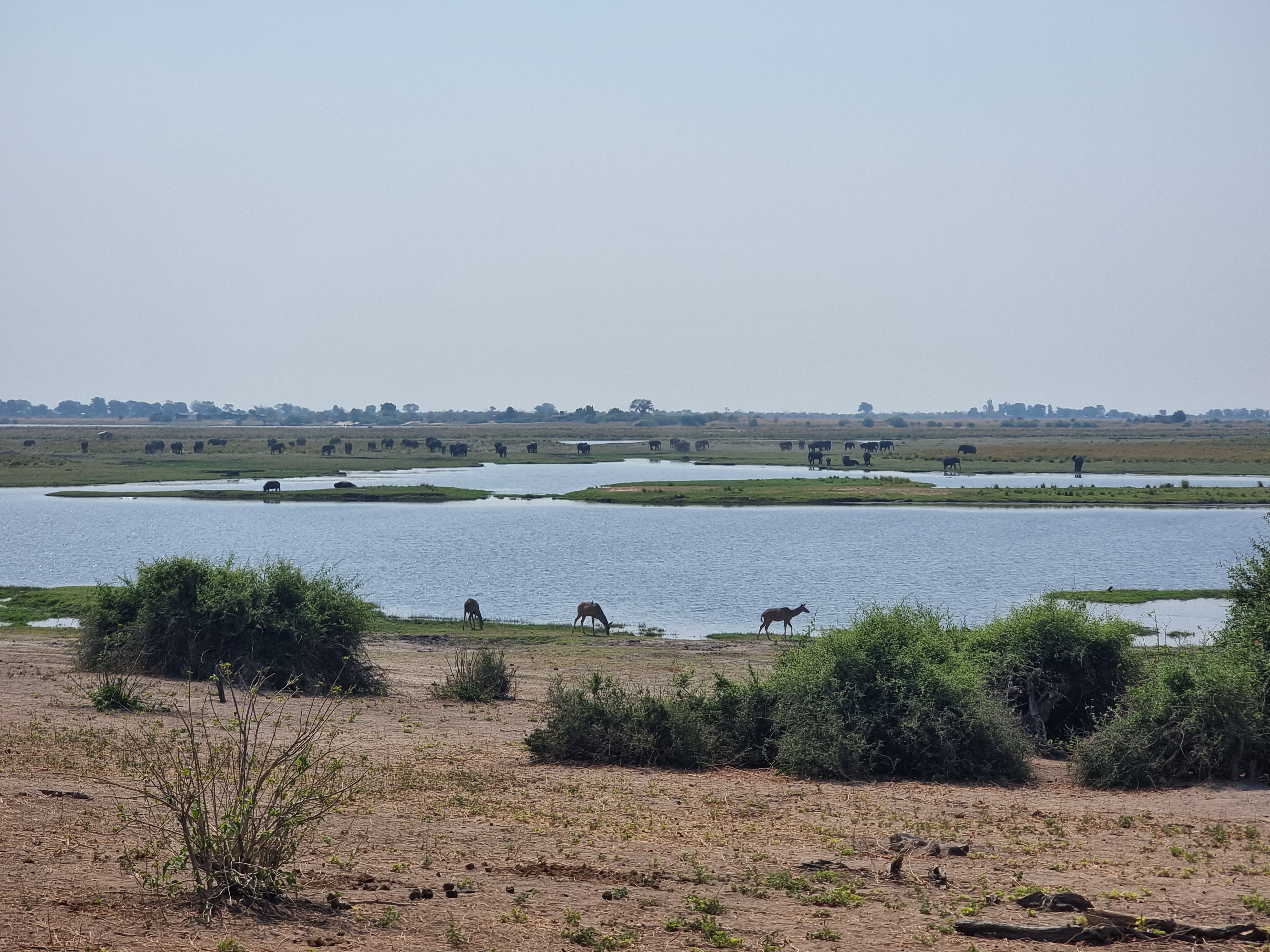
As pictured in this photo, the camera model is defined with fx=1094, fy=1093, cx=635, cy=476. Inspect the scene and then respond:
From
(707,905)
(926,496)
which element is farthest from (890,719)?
(926,496)

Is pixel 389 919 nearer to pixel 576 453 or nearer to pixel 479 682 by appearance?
pixel 479 682

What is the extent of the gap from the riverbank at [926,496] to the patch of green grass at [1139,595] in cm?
2788

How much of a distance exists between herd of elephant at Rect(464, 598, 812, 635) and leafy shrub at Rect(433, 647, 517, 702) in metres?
7.74

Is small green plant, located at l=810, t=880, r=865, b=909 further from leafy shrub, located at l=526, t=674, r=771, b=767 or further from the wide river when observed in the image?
the wide river

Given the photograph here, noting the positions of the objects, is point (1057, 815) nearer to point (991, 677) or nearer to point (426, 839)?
point (991, 677)

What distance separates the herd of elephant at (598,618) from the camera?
2758 centimetres

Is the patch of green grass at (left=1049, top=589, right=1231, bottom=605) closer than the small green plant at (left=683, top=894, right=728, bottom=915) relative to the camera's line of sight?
No

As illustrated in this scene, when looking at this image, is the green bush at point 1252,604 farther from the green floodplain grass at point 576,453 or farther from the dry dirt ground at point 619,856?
the green floodplain grass at point 576,453

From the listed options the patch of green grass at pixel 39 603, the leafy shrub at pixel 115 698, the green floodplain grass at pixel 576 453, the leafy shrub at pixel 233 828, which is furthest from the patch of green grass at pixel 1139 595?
the green floodplain grass at pixel 576 453

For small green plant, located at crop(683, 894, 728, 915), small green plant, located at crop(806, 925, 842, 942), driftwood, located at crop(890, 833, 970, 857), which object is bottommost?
driftwood, located at crop(890, 833, 970, 857)

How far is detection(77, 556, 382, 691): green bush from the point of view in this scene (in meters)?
20.0

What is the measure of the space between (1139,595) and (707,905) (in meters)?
28.7

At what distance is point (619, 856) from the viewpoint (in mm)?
10117

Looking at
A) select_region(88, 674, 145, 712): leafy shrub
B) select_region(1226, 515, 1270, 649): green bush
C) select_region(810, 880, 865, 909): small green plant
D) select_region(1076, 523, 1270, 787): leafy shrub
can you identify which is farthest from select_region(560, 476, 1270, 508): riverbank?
select_region(810, 880, 865, 909): small green plant
